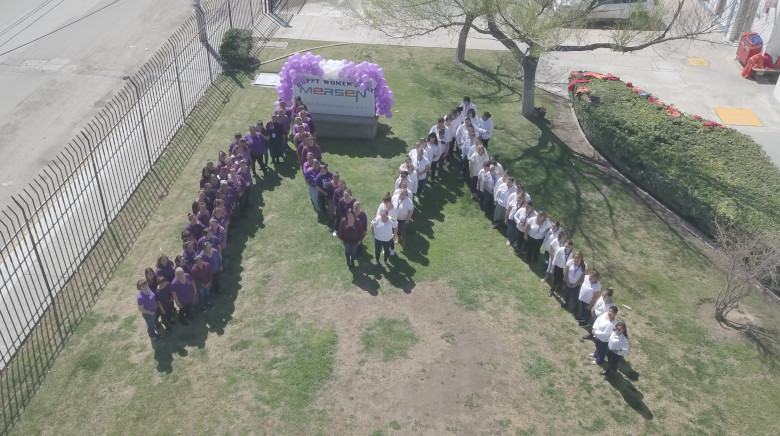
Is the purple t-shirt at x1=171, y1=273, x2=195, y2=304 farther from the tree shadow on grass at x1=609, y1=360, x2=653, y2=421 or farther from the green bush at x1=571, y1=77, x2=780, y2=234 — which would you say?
the green bush at x1=571, y1=77, x2=780, y2=234

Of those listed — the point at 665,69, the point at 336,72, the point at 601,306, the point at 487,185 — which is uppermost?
the point at 336,72

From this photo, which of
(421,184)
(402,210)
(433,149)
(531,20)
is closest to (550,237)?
(402,210)

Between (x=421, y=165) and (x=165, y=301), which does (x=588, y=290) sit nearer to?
(x=421, y=165)

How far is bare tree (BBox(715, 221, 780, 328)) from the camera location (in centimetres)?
1104

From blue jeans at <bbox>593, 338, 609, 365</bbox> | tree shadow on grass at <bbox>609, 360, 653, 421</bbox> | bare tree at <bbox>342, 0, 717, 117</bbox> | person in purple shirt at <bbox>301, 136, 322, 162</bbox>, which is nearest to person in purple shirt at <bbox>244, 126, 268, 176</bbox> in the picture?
person in purple shirt at <bbox>301, 136, 322, 162</bbox>

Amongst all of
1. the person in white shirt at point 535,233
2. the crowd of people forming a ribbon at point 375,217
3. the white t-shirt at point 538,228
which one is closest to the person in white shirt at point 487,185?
the crowd of people forming a ribbon at point 375,217

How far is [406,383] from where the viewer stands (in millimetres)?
10359

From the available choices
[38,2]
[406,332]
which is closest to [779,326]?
[406,332]

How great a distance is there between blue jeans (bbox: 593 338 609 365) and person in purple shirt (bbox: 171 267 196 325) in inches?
248

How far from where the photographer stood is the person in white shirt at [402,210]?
12844mm

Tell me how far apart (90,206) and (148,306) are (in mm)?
4124

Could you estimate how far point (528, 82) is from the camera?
57.0 ft

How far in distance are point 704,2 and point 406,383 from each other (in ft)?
Result: 68.3

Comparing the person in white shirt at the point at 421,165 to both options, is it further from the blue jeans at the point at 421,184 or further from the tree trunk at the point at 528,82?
the tree trunk at the point at 528,82
